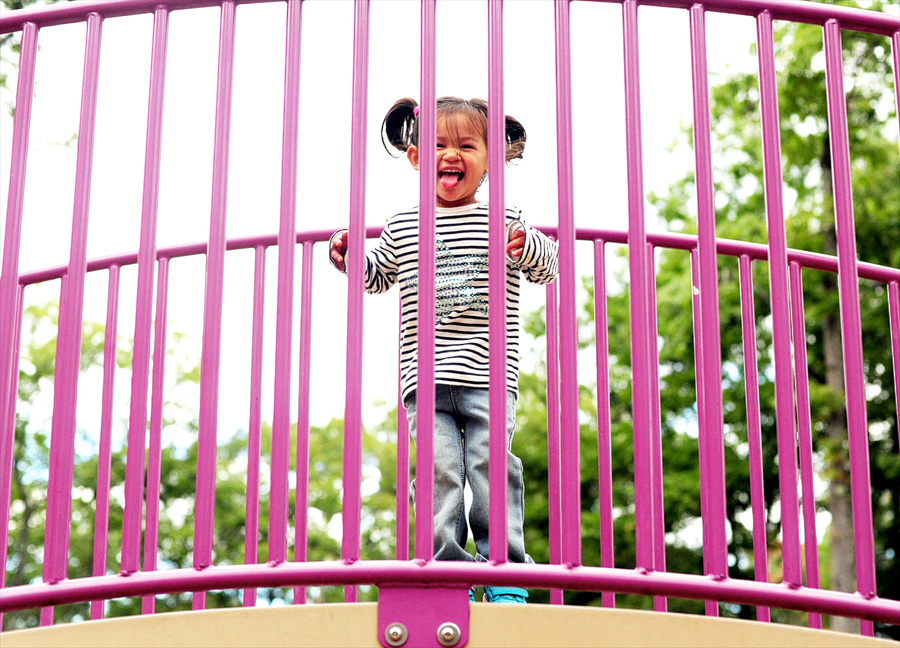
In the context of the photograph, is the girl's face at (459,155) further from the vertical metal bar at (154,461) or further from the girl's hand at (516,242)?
the vertical metal bar at (154,461)

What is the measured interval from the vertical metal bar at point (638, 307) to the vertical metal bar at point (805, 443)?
0.34 m

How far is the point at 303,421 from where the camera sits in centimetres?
252

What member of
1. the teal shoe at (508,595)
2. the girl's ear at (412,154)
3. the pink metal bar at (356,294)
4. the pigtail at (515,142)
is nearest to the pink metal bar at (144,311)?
the pink metal bar at (356,294)

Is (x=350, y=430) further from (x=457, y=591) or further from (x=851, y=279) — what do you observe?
(x=851, y=279)

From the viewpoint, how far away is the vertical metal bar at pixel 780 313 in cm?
204

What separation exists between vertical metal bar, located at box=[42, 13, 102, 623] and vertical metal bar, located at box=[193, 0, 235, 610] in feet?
0.82

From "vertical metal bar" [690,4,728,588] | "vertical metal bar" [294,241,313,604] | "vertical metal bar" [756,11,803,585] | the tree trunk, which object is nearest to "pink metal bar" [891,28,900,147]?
"vertical metal bar" [756,11,803,585]

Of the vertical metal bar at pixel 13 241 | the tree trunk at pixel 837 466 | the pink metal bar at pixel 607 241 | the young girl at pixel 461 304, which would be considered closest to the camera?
the vertical metal bar at pixel 13 241

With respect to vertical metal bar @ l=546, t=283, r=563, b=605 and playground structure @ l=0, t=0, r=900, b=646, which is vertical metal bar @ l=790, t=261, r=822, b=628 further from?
vertical metal bar @ l=546, t=283, r=563, b=605

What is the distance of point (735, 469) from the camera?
15.5 metres

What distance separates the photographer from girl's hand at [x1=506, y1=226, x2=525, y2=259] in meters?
2.53

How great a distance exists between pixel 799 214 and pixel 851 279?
1234 cm

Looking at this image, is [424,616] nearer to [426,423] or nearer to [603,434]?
[426,423]

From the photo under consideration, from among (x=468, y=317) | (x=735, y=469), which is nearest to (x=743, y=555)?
(x=735, y=469)
